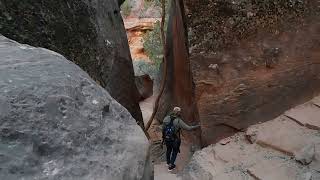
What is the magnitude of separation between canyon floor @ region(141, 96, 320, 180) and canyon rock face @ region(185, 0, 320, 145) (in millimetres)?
343

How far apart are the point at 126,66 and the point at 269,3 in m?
2.98

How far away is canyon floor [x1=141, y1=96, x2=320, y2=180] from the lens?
21.6ft

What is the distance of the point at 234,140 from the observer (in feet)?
26.5

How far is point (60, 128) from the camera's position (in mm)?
2475

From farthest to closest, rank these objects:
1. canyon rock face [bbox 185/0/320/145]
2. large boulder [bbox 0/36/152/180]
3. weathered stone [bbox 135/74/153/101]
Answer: weathered stone [bbox 135/74/153/101] → canyon rock face [bbox 185/0/320/145] → large boulder [bbox 0/36/152/180]

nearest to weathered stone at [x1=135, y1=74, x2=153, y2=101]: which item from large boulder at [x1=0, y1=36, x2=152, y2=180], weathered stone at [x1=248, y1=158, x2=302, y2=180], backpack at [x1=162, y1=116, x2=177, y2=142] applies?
backpack at [x1=162, y1=116, x2=177, y2=142]

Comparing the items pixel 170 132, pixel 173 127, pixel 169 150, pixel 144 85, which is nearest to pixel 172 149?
pixel 169 150

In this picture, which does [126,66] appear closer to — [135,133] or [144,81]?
[135,133]

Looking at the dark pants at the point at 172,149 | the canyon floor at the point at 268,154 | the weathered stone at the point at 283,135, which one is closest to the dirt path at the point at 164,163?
the canyon floor at the point at 268,154

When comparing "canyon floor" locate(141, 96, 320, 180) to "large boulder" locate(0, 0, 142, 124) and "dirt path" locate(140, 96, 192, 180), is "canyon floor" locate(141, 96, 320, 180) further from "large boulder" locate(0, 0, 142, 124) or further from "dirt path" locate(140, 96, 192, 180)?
"large boulder" locate(0, 0, 142, 124)

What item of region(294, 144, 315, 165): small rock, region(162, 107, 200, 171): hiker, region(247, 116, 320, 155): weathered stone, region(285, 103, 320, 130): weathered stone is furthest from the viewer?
region(285, 103, 320, 130): weathered stone

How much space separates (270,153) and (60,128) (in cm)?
533

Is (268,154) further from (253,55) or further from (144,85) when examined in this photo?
(144,85)

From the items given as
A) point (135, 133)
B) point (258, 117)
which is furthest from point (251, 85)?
point (135, 133)
